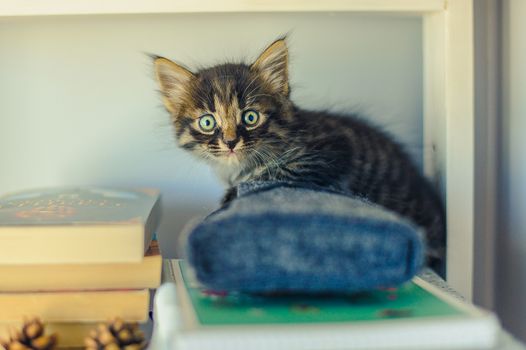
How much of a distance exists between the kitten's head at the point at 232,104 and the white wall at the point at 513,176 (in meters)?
0.38

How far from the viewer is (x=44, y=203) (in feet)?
2.56

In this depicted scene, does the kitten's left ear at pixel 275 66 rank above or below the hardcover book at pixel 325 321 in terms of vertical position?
above

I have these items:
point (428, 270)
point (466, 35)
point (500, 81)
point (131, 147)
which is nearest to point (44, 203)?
point (131, 147)

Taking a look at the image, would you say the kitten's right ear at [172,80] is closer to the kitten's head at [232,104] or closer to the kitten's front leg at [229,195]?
the kitten's head at [232,104]

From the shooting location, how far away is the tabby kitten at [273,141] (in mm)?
911

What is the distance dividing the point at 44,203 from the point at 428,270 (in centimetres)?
55

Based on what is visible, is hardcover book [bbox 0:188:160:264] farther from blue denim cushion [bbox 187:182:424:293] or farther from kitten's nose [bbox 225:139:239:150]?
kitten's nose [bbox 225:139:239:150]

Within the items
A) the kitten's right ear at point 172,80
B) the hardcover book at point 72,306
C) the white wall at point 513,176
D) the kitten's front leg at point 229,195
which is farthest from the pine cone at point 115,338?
the white wall at point 513,176

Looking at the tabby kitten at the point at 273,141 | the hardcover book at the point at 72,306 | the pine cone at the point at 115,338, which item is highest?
the tabby kitten at the point at 273,141

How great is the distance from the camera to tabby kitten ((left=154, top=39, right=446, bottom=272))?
2.99 feet

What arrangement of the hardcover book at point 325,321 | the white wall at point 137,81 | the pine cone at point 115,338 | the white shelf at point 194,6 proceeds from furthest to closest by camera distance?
the white wall at point 137,81 → the white shelf at point 194,6 → the pine cone at point 115,338 → the hardcover book at point 325,321

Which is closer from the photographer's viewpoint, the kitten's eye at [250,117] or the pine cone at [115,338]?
the pine cone at [115,338]

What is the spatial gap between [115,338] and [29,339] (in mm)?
94

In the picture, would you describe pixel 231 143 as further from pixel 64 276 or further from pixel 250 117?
pixel 64 276
